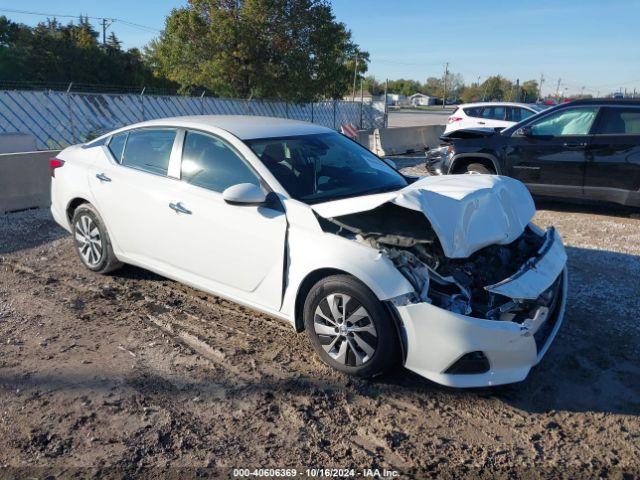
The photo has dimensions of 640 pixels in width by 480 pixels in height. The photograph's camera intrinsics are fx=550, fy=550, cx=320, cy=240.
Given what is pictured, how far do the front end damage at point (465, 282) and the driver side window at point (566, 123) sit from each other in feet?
15.3

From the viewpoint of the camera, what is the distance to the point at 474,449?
304cm

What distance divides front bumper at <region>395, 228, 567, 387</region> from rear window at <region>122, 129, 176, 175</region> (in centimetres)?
262

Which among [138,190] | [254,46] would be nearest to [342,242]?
[138,190]

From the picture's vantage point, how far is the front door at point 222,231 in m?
3.96

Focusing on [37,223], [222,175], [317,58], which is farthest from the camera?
[317,58]

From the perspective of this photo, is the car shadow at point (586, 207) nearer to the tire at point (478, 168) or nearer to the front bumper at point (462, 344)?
the tire at point (478, 168)

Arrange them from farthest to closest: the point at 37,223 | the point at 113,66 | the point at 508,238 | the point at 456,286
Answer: the point at 113,66 → the point at 37,223 → the point at 508,238 → the point at 456,286

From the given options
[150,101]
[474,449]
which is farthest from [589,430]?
[150,101]

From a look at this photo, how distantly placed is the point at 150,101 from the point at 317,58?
310 inches

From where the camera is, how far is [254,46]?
23.1 m

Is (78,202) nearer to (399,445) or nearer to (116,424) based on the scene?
(116,424)

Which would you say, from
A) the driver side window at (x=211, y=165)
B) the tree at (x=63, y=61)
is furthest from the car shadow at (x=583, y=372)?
the tree at (x=63, y=61)

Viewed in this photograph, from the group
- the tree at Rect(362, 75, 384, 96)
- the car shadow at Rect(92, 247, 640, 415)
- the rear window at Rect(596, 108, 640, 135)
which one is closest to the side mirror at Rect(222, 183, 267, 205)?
the car shadow at Rect(92, 247, 640, 415)

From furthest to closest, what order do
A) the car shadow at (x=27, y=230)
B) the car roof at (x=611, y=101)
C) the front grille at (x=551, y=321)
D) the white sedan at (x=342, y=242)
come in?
the car roof at (x=611, y=101)
the car shadow at (x=27, y=230)
the front grille at (x=551, y=321)
the white sedan at (x=342, y=242)
